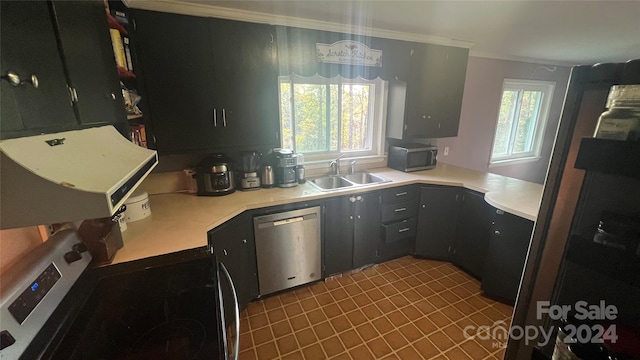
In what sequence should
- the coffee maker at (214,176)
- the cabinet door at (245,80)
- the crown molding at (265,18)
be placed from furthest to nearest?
the coffee maker at (214,176), the cabinet door at (245,80), the crown molding at (265,18)

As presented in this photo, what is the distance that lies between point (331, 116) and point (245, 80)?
1.05 m

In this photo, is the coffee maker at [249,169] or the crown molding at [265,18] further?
the coffee maker at [249,169]

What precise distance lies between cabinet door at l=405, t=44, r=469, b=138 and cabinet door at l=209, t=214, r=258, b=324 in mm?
2006

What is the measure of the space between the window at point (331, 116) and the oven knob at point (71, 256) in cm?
180

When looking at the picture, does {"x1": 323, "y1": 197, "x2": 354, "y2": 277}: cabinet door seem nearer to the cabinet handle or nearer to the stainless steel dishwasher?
the stainless steel dishwasher

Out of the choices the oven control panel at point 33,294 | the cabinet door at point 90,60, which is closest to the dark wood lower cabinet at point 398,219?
the cabinet door at point 90,60

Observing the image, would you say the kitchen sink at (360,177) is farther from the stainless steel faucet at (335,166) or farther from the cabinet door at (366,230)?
the cabinet door at (366,230)

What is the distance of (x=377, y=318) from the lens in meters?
2.01

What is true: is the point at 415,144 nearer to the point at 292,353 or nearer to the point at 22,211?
the point at 292,353

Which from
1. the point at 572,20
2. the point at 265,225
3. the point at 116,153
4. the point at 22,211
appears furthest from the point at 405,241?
the point at 22,211

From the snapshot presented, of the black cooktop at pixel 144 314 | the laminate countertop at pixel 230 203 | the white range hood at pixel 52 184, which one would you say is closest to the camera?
the white range hood at pixel 52 184

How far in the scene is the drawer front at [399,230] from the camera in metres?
2.52

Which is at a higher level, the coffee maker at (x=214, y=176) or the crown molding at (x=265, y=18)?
the crown molding at (x=265, y=18)

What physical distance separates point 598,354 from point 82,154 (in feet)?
5.20
